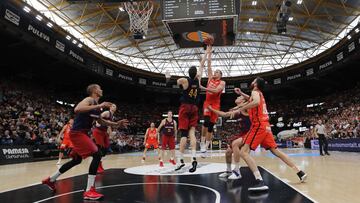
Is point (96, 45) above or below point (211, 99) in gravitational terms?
above

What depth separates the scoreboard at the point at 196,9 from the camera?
369 inches

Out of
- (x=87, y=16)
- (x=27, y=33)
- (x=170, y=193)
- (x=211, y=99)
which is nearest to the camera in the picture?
(x=170, y=193)

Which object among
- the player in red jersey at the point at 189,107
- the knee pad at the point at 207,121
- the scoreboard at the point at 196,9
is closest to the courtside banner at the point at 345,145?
the scoreboard at the point at 196,9

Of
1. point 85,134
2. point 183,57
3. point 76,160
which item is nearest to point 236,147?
point 85,134

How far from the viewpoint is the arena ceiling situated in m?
24.4

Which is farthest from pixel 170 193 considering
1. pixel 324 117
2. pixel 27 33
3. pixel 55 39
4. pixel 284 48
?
pixel 284 48

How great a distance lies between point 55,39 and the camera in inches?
826

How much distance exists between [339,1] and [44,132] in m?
24.2

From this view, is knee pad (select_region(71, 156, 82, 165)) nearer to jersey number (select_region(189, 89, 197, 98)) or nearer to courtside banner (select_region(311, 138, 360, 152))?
jersey number (select_region(189, 89, 197, 98))

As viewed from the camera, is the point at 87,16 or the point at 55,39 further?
the point at 87,16

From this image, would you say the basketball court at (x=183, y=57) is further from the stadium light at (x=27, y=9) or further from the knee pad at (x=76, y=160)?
the knee pad at (x=76, y=160)

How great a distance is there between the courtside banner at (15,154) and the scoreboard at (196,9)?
9866 mm

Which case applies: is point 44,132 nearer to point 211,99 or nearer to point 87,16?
point 87,16

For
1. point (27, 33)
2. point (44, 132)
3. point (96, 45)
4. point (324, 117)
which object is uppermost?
point (96, 45)
